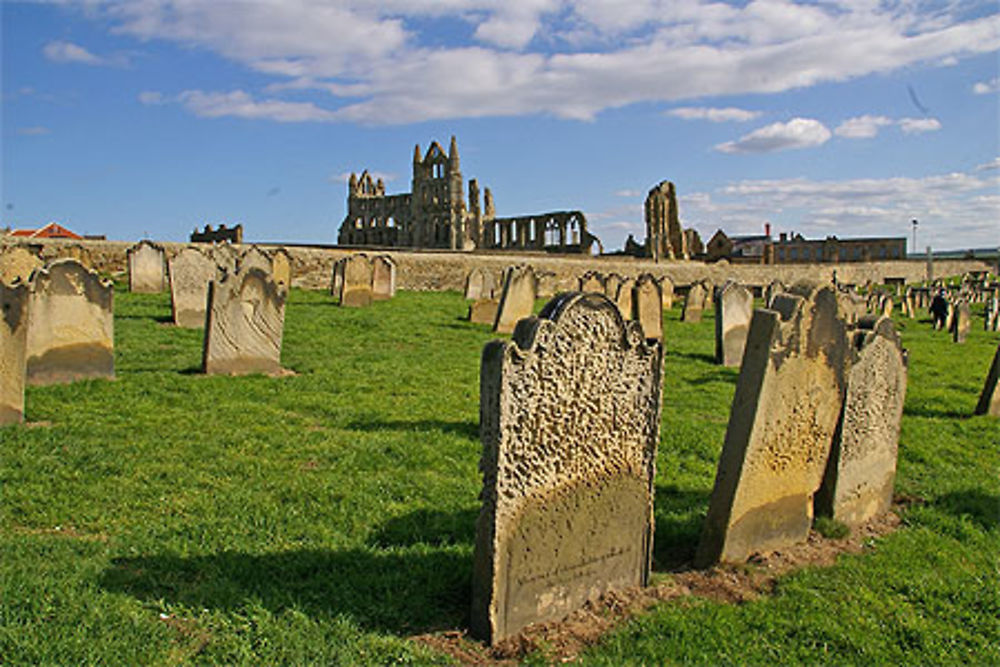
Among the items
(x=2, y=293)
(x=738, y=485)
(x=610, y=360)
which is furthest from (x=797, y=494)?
(x=2, y=293)

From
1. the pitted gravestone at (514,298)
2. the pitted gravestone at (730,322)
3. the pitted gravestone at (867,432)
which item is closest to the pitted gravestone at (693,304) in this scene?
the pitted gravestone at (514,298)

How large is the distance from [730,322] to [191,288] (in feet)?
29.8

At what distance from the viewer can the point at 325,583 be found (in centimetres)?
387

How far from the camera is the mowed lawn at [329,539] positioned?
3434mm

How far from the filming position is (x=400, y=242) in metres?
61.4

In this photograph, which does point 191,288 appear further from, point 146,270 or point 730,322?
point 730,322

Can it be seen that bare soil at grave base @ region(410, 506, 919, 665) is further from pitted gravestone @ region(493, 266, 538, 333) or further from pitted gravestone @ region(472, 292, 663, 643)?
pitted gravestone @ region(493, 266, 538, 333)

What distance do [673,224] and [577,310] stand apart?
48054 millimetres

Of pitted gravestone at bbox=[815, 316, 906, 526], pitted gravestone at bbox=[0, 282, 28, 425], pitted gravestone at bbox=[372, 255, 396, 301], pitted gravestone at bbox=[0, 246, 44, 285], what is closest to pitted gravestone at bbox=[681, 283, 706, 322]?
pitted gravestone at bbox=[372, 255, 396, 301]

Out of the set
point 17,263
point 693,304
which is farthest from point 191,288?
point 693,304

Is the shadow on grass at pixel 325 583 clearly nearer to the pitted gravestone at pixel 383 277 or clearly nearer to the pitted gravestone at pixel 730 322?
the pitted gravestone at pixel 730 322

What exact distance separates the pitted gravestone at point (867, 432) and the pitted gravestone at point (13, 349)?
621 centimetres

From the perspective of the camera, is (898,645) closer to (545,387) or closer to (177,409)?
(545,387)

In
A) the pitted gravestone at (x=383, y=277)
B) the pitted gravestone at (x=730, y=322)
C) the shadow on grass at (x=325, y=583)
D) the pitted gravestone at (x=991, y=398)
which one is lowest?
the shadow on grass at (x=325, y=583)
